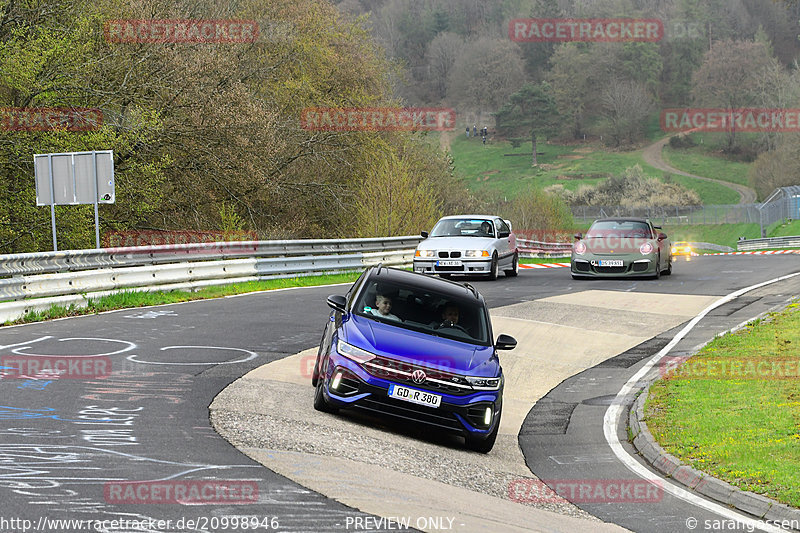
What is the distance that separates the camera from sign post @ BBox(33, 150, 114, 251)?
63.1 ft

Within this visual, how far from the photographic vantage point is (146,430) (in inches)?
327

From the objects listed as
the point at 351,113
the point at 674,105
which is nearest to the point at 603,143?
the point at 674,105

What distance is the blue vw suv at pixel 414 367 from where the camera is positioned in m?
8.98

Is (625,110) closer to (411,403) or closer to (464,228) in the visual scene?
(464,228)

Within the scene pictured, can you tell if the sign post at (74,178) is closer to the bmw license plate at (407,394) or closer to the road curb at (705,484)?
the bmw license plate at (407,394)

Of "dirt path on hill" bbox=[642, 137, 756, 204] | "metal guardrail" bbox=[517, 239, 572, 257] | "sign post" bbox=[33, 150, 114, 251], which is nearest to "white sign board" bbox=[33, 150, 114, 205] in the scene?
"sign post" bbox=[33, 150, 114, 251]

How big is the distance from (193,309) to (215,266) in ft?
14.3

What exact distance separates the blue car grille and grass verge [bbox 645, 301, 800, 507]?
86.1 inches

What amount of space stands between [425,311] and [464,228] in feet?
52.5

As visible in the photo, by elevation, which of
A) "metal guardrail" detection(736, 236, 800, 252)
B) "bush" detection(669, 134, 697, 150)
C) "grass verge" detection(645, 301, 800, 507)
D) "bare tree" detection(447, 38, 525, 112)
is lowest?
"metal guardrail" detection(736, 236, 800, 252)

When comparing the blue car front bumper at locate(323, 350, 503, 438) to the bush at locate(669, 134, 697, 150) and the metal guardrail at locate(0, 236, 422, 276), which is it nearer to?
the metal guardrail at locate(0, 236, 422, 276)

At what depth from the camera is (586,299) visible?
69.7 feet

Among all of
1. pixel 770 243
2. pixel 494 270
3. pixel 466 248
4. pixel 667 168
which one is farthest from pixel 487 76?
pixel 466 248

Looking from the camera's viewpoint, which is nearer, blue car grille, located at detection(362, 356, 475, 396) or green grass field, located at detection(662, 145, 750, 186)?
blue car grille, located at detection(362, 356, 475, 396)
